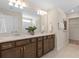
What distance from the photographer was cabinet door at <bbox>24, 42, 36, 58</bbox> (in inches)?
111

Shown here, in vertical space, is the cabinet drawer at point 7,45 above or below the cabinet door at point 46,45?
above

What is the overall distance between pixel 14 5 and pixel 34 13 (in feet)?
4.18

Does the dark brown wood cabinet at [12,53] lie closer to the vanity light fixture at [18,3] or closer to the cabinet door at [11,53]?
the cabinet door at [11,53]

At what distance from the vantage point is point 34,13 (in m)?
4.49

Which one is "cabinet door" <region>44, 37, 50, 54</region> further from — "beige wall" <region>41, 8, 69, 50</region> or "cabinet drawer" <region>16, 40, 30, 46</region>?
"cabinet drawer" <region>16, 40, 30, 46</region>

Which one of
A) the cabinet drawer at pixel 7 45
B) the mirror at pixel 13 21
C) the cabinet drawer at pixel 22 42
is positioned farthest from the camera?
the mirror at pixel 13 21

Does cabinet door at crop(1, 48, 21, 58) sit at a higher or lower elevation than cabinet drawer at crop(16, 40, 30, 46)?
lower

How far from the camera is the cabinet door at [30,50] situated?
2.83 metres

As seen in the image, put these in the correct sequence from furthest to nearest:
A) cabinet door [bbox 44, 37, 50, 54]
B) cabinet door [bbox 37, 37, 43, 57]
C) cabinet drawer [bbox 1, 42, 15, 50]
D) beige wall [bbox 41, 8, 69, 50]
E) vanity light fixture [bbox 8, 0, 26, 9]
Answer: beige wall [bbox 41, 8, 69, 50]
cabinet door [bbox 44, 37, 50, 54]
cabinet door [bbox 37, 37, 43, 57]
vanity light fixture [bbox 8, 0, 26, 9]
cabinet drawer [bbox 1, 42, 15, 50]

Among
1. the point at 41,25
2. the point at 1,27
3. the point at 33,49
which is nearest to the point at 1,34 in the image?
the point at 1,27

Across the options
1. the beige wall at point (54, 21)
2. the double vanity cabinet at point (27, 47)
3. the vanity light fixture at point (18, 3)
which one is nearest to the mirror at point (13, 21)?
the vanity light fixture at point (18, 3)

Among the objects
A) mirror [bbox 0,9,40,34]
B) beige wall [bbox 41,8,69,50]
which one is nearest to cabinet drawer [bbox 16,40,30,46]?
mirror [bbox 0,9,40,34]

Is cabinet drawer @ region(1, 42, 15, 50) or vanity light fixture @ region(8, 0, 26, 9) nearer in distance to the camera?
cabinet drawer @ region(1, 42, 15, 50)

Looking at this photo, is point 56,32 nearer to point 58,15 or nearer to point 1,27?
point 58,15
